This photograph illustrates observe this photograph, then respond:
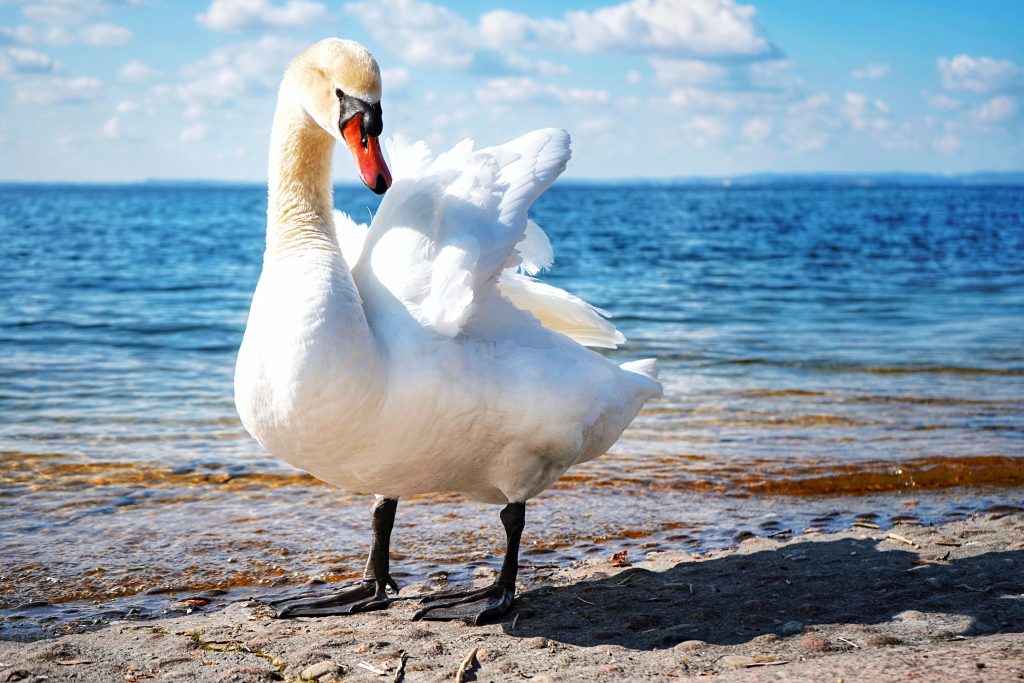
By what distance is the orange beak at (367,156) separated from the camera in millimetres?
3516

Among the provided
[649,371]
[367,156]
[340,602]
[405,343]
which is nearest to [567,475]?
[649,371]

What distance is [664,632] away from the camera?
364cm

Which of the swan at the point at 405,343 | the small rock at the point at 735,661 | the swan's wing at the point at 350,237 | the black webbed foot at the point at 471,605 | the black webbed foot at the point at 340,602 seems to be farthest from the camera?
the swan's wing at the point at 350,237

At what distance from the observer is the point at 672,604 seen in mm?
3971

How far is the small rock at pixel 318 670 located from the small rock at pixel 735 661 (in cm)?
129

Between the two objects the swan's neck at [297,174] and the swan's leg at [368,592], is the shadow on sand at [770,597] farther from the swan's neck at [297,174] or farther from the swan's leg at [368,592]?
the swan's neck at [297,174]

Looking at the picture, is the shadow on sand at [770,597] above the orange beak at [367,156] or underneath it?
underneath

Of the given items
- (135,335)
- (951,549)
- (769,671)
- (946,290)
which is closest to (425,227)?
(769,671)

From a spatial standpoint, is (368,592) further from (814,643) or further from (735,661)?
(814,643)

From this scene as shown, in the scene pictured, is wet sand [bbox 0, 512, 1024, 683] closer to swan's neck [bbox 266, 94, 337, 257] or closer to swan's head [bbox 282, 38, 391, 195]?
swan's neck [bbox 266, 94, 337, 257]

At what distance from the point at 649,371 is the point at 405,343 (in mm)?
1551

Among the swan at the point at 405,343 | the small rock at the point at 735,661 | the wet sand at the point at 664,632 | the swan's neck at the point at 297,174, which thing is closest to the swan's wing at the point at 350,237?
the swan at the point at 405,343

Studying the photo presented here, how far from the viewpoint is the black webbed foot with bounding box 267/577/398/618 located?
4074 mm

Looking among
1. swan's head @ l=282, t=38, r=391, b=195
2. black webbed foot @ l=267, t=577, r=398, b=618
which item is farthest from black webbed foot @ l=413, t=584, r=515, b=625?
swan's head @ l=282, t=38, r=391, b=195
